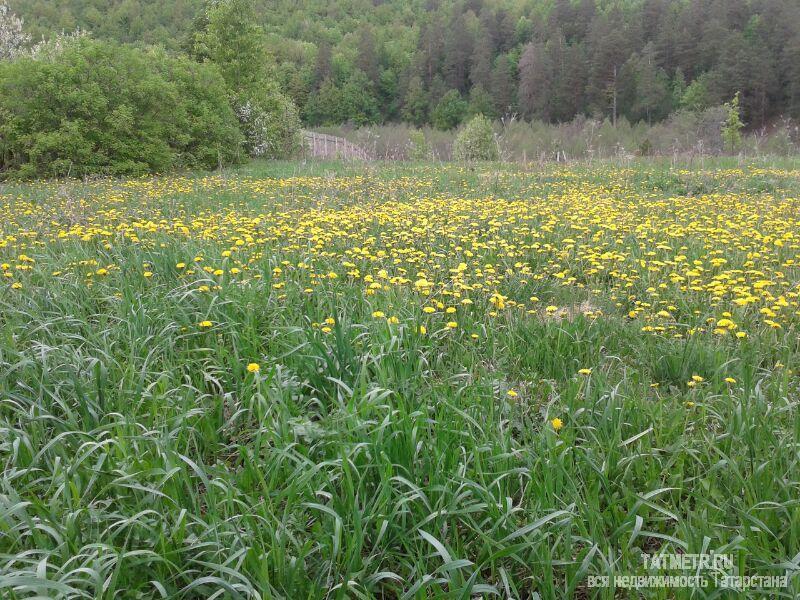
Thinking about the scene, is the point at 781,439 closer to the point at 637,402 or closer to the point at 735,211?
the point at 637,402

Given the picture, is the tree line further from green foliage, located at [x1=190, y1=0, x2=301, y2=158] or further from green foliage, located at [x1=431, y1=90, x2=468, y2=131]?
green foliage, located at [x1=431, y1=90, x2=468, y2=131]

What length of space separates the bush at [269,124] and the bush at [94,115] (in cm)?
533

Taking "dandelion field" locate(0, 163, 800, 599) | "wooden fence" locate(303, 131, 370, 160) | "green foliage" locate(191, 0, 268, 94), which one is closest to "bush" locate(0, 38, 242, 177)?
"wooden fence" locate(303, 131, 370, 160)

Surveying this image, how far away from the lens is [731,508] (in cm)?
196

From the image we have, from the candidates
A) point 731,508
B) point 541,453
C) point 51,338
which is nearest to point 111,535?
point 541,453

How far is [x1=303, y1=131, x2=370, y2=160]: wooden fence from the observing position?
2131 cm

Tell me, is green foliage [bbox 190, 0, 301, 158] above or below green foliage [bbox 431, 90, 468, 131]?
below

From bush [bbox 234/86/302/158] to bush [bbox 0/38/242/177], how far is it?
5326 mm

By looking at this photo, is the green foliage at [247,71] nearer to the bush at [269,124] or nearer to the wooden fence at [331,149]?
the bush at [269,124]

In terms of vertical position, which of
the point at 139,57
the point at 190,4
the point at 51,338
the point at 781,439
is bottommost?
the point at 781,439

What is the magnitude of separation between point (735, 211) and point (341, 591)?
24.5 ft

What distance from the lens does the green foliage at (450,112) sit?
7188 centimetres

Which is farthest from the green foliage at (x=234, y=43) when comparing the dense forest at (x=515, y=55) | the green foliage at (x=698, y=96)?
the green foliage at (x=698, y=96)

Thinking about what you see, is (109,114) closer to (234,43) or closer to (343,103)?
(234,43)
